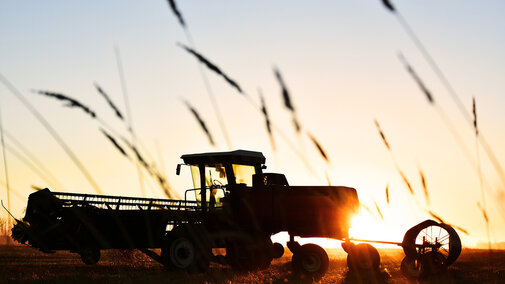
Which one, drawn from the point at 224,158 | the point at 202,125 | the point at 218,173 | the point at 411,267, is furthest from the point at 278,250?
the point at 202,125

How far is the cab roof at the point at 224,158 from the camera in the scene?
14438 millimetres

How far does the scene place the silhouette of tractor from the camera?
44.1ft

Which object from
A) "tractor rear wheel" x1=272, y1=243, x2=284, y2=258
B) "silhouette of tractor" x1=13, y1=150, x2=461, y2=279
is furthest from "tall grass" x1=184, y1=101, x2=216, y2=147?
"tractor rear wheel" x1=272, y1=243, x2=284, y2=258

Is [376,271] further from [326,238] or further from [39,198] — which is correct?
[39,198]

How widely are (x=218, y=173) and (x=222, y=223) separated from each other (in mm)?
1404

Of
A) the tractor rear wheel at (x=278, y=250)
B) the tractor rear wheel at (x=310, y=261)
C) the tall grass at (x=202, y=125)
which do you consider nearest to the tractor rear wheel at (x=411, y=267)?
the tractor rear wheel at (x=310, y=261)

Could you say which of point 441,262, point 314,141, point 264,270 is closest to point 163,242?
point 264,270

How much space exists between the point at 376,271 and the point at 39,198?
9.31 metres

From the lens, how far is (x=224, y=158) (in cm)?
1451

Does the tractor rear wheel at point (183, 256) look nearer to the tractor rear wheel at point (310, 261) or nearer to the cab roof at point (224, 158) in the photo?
the cab roof at point (224, 158)

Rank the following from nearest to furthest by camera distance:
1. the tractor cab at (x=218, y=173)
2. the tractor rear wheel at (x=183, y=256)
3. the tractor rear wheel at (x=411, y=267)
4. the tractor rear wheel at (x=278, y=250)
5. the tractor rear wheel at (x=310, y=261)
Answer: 1. the tractor rear wheel at (x=411, y=267)
2. the tractor rear wheel at (x=183, y=256)
3. the tractor rear wheel at (x=310, y=261)
4. the tractor cab at (x=218, y=173)
5. the tractor rear wheel at (x=278, y=250)

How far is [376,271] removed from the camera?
46.4ft

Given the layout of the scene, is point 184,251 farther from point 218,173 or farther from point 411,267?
point 411,267

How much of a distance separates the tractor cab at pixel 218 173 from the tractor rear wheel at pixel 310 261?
235 cm
